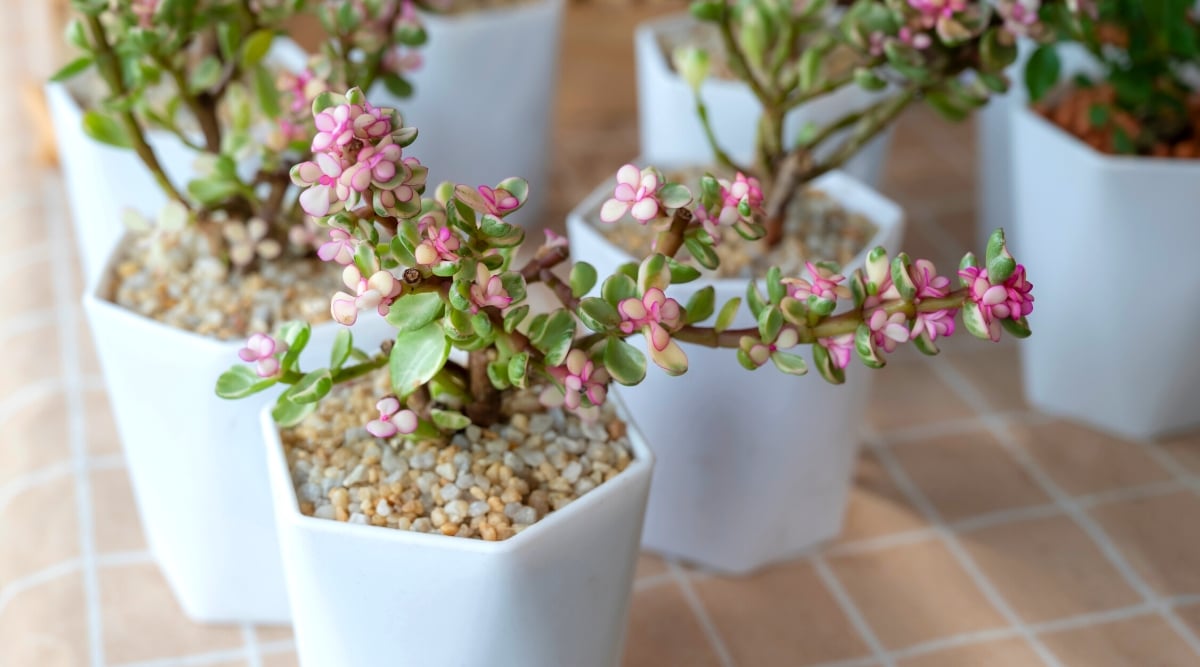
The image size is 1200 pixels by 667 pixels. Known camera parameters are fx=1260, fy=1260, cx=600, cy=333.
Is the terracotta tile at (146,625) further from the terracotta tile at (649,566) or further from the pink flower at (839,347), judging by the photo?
the pink flower at (839,347)

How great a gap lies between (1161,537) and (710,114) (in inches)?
22.9

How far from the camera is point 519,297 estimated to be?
2.18 feet

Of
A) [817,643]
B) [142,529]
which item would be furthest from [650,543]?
[142,529]

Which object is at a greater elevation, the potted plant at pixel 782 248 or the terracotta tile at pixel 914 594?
the potted plant at pixel 782 248

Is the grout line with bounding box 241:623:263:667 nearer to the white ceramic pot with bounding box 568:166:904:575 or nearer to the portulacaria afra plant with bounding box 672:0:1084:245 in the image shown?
the white ceramic pot with bounding box 568:166:904:575

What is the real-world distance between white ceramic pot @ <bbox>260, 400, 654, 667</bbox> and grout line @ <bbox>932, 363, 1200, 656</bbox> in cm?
51

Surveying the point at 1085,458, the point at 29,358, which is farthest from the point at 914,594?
the point at 29,358

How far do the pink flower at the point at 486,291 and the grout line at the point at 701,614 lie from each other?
0.45 meters

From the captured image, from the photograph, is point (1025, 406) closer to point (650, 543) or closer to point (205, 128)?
point (650, 543)

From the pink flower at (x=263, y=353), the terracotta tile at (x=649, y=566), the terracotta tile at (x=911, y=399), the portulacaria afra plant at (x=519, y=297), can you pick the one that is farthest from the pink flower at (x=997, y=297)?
the terracotta tile at (x=911, y=399)

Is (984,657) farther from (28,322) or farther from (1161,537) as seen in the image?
(28,322)

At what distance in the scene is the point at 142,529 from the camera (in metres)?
1.08

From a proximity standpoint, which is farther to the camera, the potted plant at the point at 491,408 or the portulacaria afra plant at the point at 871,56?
the portulacaria afra plant at the point at 871,56

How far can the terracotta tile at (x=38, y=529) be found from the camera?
104 centimetres
